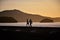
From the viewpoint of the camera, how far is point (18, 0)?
254cm

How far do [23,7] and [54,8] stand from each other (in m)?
0.77

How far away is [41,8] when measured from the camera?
2.53 meters
